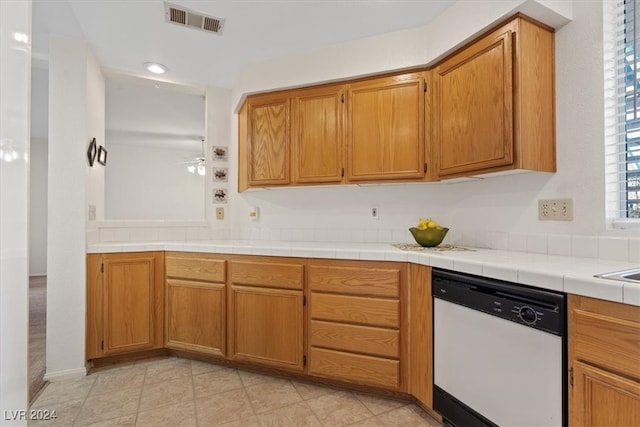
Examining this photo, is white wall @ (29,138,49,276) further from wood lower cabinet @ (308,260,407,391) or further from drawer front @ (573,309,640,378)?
drawer front @ (573,309,640,378)

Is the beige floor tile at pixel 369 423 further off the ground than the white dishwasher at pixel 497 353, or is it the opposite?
the white dishwasher at pixel 497 353

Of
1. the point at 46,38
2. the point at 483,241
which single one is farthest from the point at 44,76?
the point at 483,241

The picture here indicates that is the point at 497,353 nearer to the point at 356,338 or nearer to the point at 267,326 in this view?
the point at 356,338

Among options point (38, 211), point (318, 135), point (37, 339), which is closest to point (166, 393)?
point (37, 339)

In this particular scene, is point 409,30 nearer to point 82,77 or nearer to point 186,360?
point 82,77

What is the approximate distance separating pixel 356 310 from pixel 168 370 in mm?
1459

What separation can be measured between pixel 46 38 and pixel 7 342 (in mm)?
2426

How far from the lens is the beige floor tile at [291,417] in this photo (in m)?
1.69

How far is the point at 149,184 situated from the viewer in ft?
19.5

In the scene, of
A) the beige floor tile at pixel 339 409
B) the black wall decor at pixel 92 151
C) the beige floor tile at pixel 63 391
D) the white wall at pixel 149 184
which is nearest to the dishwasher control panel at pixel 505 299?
the beige floor tile at pixel 339 409

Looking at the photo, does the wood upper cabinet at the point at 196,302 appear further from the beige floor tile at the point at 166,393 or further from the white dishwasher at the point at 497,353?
the white dishwasher at the point at 497,353

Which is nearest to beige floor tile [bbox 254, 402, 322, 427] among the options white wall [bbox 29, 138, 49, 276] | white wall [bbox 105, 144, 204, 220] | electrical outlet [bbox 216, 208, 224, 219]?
electrical outlet [bbox 216, 208, 224, 219]

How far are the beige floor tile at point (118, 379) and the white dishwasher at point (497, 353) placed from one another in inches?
74.5

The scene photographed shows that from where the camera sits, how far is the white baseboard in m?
2.15
